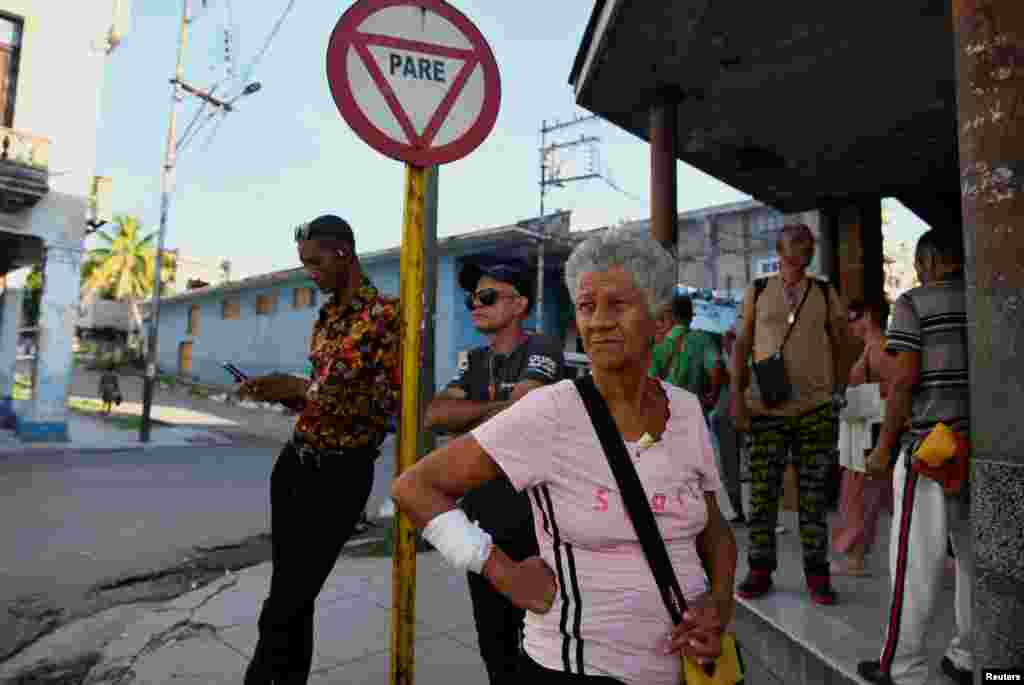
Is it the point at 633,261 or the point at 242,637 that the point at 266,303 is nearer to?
the point at 242,637

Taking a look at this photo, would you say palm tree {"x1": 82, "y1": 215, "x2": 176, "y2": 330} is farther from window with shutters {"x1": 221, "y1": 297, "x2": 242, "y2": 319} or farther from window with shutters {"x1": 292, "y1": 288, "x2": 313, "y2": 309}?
window with shutters {"x1": 292, "y1": 288, "x2": 313, "y2": 309}

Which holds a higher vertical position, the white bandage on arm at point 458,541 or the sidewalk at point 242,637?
the white bandage on arm at point 458,541

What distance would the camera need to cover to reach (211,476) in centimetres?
1020

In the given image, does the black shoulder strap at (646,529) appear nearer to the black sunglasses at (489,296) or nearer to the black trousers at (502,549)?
the black trousers at (502,549)

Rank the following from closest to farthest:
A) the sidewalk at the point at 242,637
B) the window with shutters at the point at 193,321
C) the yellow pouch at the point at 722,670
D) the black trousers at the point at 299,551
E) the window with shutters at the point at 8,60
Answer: the yellow pouch at the point at 722,670 → the black trousers at the point at 299,551 → the sidewalk at the point at 242,637 → the window with shutters at the point at 8,60 → the window with shutters at the point at 193,321

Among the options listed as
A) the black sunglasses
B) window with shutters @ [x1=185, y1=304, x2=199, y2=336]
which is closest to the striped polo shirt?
the black sunglasses

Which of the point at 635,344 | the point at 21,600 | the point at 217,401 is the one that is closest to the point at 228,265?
the point at 217,401

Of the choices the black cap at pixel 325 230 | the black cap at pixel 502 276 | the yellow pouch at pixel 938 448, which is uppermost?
the black cap at pixel 325 230

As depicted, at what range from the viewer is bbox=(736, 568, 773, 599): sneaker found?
3535 millimetres

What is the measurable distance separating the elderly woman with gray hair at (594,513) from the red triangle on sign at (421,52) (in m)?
1.09

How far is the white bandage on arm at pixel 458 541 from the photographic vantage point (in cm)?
135

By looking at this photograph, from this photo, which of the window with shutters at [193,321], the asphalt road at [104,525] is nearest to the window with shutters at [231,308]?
the window with shutters at [193,321]

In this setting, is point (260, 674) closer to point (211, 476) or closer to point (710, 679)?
point (710, 679)

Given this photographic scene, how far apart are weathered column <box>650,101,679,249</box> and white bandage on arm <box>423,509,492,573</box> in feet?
14.4
